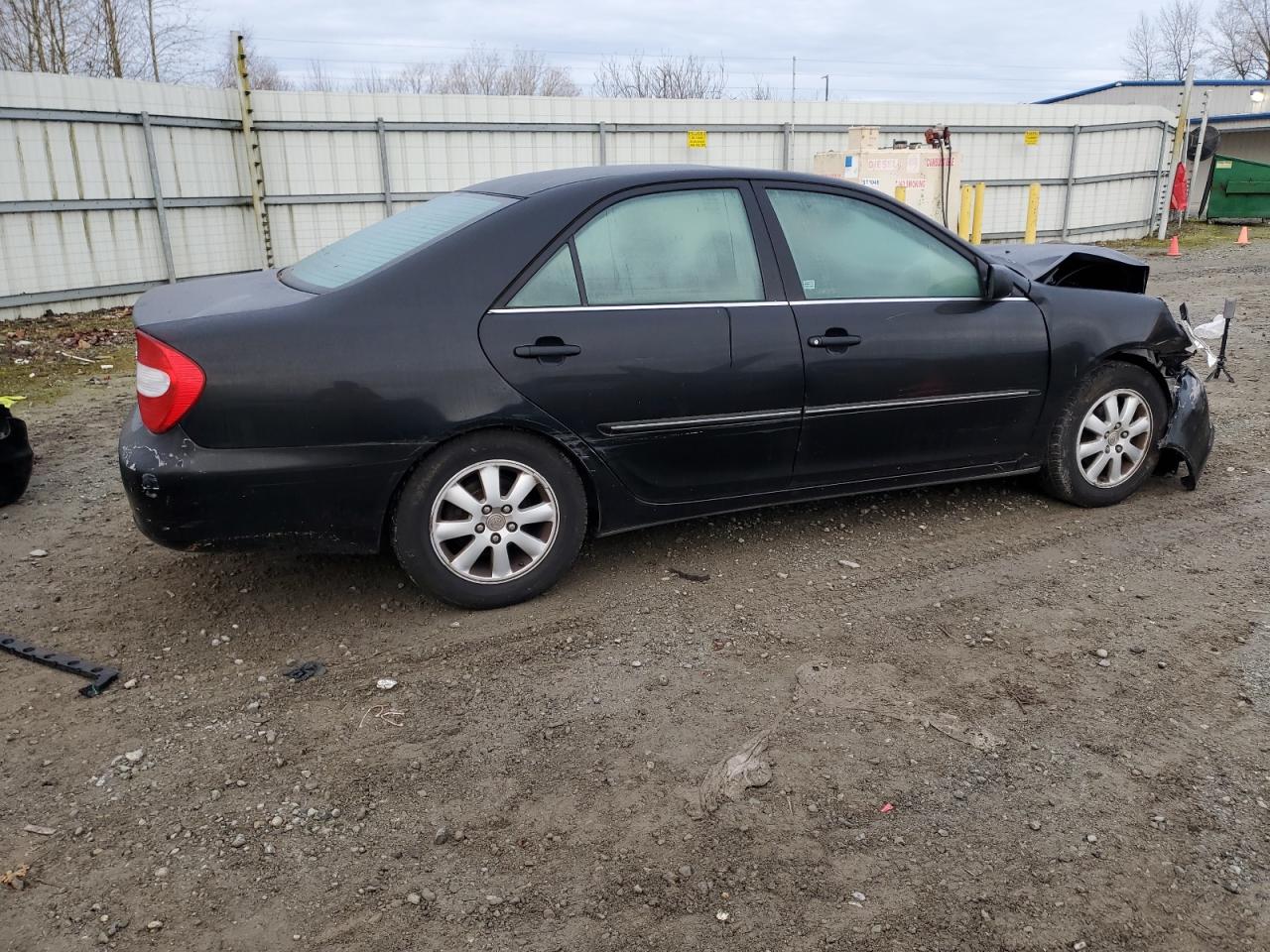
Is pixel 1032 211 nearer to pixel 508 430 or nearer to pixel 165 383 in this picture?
pixel 508 430

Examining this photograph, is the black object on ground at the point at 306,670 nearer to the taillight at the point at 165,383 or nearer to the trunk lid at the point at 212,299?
the taillight at the point at 165,383

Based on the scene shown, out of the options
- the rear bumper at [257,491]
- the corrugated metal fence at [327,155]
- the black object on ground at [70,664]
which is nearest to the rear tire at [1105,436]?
the rear bumper at [257,491]

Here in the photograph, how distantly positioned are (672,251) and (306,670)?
81.1 inches

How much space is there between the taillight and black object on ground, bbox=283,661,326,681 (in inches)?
35.8

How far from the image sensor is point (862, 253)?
4285 millimetres

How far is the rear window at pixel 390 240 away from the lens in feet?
12.5

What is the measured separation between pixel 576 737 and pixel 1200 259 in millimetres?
16800

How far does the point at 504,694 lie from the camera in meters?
3.30

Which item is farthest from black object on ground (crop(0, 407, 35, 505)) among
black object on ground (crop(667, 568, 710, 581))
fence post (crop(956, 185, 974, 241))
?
fence post (crop(956, 185, 974, 241))

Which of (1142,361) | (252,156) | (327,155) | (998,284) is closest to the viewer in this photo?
(998,284)

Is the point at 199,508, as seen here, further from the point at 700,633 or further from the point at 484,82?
the point at 484,82

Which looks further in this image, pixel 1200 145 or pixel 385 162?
pixel 1200 145

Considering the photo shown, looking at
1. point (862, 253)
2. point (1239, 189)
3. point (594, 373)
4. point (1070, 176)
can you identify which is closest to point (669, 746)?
point (594, 373)

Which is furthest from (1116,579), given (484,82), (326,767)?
(484,82)
